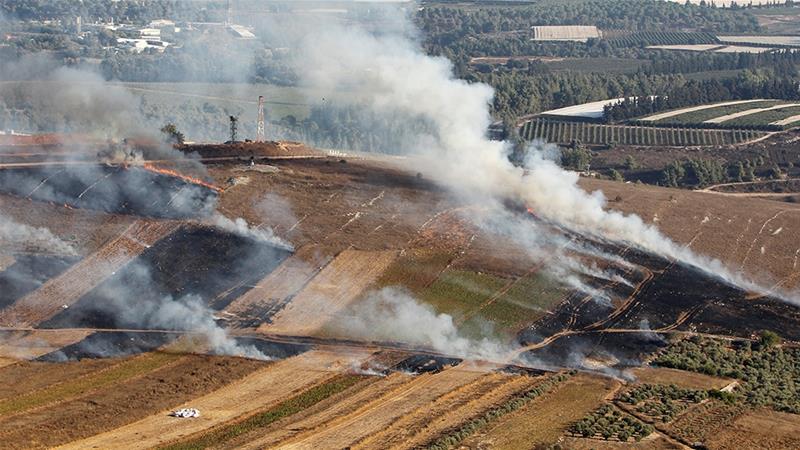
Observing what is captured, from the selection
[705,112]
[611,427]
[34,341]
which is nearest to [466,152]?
[34,341]

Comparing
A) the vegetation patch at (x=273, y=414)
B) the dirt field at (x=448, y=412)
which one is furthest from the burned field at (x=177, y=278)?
the dirt field at (x=448, y=412)

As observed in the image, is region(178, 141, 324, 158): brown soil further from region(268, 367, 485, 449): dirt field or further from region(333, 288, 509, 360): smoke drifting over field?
region(268, 367, 485, 449): dirt field

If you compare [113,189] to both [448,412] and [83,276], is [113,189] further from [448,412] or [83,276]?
[448,412]

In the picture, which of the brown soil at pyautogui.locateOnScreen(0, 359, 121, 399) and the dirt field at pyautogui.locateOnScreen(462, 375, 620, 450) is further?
the brown soil at pyautogui.locateOnScreen(0, 359, 121, 399)

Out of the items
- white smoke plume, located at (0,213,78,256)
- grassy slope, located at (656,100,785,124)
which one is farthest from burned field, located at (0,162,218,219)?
grassy slope, located at (656,100,785,124)

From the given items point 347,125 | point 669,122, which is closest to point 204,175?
point 347,125

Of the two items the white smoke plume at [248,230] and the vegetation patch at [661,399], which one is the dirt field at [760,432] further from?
the white smoke plume at [248,230]
